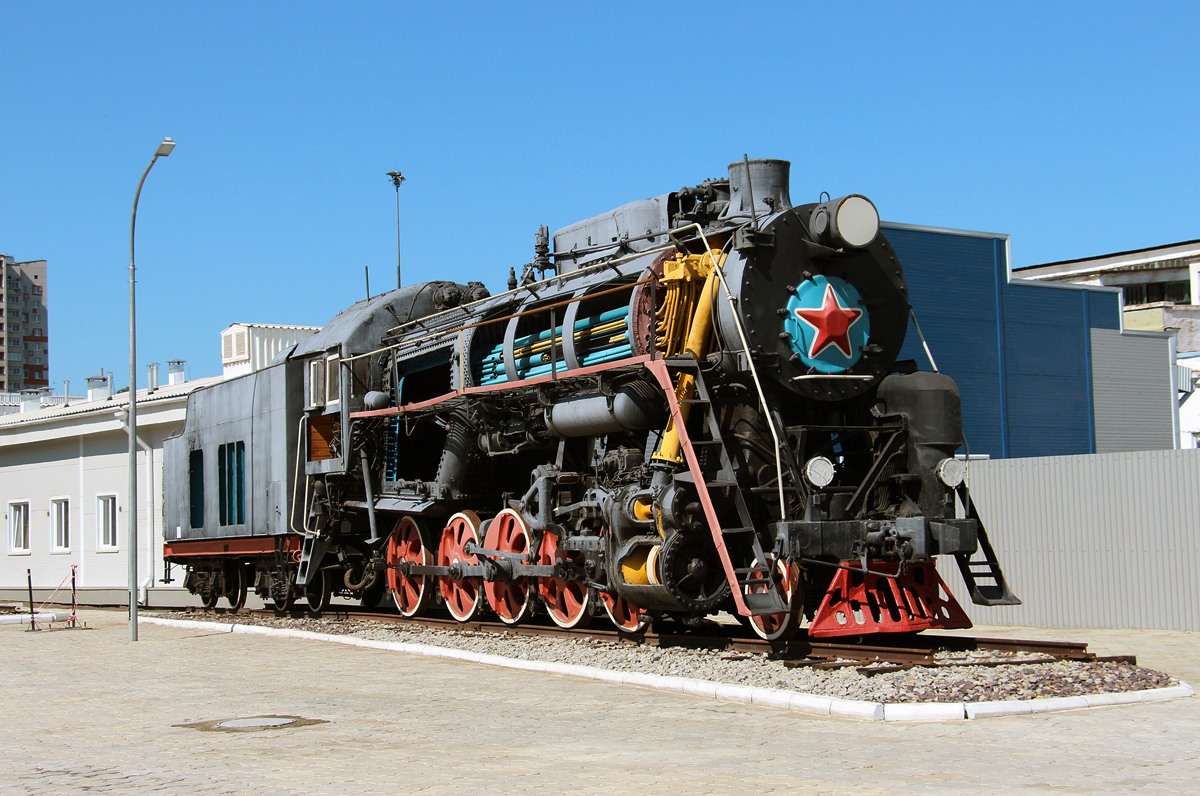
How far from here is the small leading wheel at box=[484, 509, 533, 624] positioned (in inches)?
544

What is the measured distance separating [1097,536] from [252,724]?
10880mm

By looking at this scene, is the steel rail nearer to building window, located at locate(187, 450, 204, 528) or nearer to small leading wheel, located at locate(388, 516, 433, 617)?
small leading wheel, located at locate(388, 516, 433, 617)

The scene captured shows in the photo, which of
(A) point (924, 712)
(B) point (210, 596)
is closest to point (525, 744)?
(A) point (924, 712)

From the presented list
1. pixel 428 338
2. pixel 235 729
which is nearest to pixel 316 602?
pixel 428 338

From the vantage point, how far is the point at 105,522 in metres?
34.0

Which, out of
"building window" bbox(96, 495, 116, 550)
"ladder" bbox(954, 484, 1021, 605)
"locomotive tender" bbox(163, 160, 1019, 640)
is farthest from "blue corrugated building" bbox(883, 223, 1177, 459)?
"building window" bbox(96, 495, 116, 550)

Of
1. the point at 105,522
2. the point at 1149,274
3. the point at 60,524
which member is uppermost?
the point at 1149,274

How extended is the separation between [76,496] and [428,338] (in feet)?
76.1

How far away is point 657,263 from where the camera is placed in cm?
1188

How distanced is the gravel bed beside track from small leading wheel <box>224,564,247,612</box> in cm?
893

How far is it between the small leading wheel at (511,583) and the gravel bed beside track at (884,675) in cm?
137

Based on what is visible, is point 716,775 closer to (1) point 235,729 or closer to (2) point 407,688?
(1) point 235,729

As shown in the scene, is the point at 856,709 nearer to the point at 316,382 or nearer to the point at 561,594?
the point at 561,594

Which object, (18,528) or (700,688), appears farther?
(18,528)
